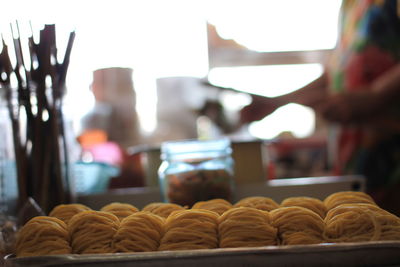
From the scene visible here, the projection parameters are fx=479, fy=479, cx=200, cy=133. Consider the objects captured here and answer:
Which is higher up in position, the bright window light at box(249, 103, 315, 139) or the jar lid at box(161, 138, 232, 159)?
the jar lid at box(161, 138, 232, 159)

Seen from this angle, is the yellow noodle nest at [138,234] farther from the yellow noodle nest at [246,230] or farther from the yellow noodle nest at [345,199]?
the yellow noodle nest at [345,199]

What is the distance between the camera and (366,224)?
353 mm

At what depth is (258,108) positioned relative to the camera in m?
1.40

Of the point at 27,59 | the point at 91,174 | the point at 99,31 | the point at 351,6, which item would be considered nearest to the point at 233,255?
the point at 27,59

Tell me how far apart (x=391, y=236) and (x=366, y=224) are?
0.7 inches

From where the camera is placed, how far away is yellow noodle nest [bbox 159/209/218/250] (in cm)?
35

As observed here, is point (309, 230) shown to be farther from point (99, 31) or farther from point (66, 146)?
point (99, 31)

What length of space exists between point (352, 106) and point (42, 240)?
88 cm

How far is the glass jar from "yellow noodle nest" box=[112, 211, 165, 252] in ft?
0.88

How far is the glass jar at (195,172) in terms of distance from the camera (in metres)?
0.67

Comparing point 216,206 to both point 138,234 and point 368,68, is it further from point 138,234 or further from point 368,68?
point 368,68

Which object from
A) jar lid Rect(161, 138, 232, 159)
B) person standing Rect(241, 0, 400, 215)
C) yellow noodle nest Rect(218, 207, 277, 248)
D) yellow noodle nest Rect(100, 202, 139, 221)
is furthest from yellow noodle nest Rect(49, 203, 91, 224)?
person standing Rect(241, 0, 400, 215)

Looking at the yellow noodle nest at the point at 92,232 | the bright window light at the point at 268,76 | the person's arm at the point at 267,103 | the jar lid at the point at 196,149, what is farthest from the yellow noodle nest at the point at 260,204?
the bright window light at the point at 268,76

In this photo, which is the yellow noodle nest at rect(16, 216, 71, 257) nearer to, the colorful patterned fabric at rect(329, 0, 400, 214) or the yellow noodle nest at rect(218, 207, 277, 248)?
the yellow noodle nest at rect(218, 207, 277, 248)
